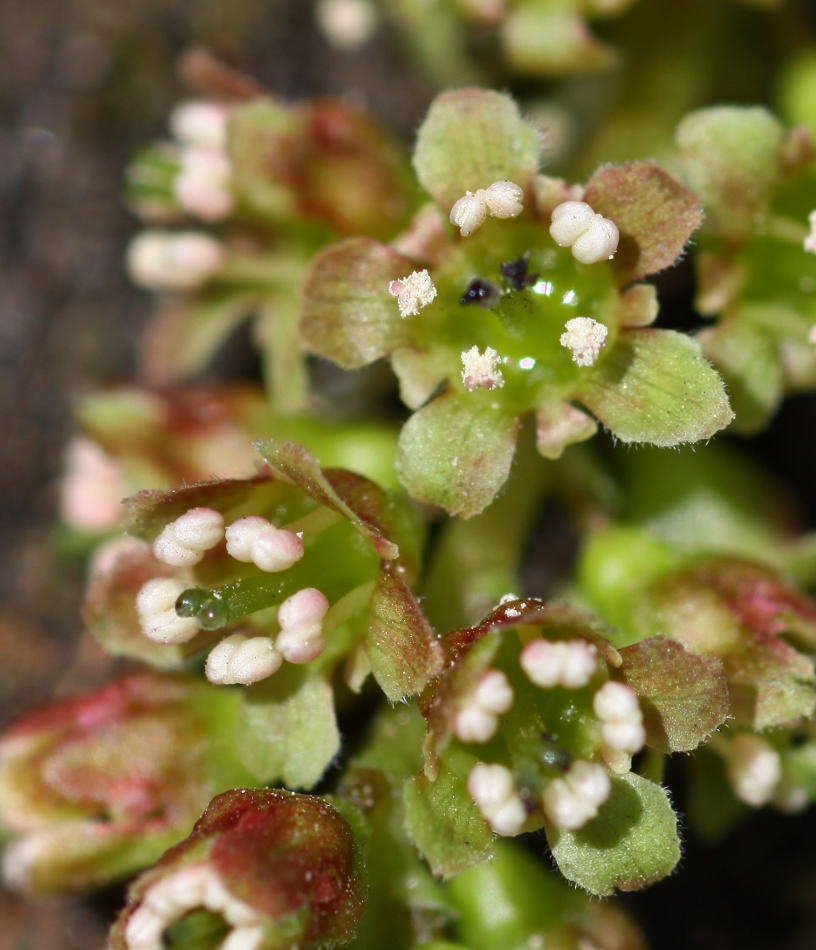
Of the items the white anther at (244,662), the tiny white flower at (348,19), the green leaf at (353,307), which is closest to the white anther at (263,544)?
the white anther at (244,662)

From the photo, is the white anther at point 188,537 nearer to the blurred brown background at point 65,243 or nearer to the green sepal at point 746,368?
the green sepal at point 746,368

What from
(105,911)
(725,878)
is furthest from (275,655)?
(725,878)

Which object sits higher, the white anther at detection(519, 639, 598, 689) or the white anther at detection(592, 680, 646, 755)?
the white anther at detection(519, 639, 598, 689)

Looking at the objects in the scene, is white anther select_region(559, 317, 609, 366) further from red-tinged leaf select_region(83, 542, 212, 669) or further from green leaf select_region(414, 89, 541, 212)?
red-tinged leaf select_region(83, 542, 212, 669)

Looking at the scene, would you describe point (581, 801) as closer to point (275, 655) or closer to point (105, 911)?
point (275, 655)

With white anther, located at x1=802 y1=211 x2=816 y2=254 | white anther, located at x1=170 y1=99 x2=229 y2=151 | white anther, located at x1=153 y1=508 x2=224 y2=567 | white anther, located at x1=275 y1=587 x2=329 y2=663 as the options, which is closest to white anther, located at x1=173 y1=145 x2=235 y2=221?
white anther, located at x1=170 y1=99 x2=229 y2=151

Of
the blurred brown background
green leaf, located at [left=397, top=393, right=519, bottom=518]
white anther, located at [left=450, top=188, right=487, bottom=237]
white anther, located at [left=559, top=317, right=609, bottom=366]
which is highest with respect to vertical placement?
white anther, located at [left=450, top=188, right=487, bottom=237]

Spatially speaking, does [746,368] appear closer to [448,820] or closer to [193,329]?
[448,820]
